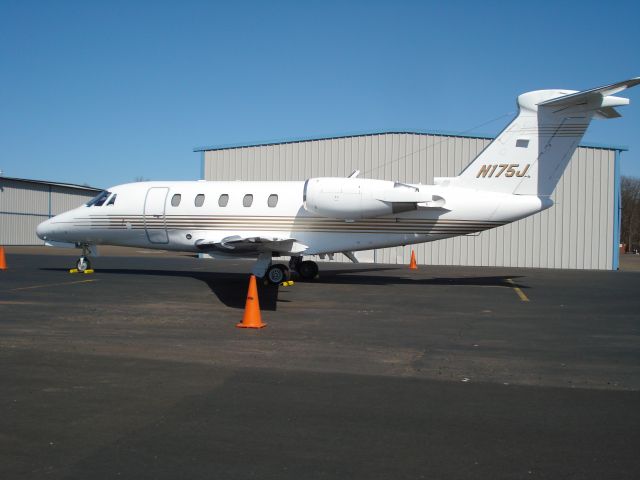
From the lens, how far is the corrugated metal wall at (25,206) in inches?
1944

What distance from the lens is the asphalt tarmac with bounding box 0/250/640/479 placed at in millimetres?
4539

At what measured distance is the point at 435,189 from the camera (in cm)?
1747

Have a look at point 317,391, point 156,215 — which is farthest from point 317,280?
point 317,391

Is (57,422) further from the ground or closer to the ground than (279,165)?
closer to the ground

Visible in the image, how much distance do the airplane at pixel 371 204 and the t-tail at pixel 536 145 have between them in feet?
0.09

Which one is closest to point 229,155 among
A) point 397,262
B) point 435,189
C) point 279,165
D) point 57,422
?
point 279,165

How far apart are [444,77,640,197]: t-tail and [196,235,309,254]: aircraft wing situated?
4878mm

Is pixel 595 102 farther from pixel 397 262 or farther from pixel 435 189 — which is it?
pixel 397 262

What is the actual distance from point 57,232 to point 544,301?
1590cm

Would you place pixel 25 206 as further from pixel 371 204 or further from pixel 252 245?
pixel 371 204

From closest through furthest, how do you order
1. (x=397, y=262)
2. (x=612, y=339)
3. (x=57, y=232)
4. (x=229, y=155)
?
(x=612, y=339)
(x=57, y=232)
(x=397, y=262)
(x=229, y=155)

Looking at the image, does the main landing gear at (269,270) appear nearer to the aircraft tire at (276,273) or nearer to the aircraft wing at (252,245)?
the aircraft tire at (276,273)

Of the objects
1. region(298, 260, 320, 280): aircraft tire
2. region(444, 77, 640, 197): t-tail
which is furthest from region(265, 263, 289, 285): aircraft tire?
region(444, 77, 640, 197): t-tail

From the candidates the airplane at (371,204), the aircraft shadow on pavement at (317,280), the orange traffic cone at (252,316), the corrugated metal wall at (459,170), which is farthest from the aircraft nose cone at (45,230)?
the corrugated metal wall at (459,170)
